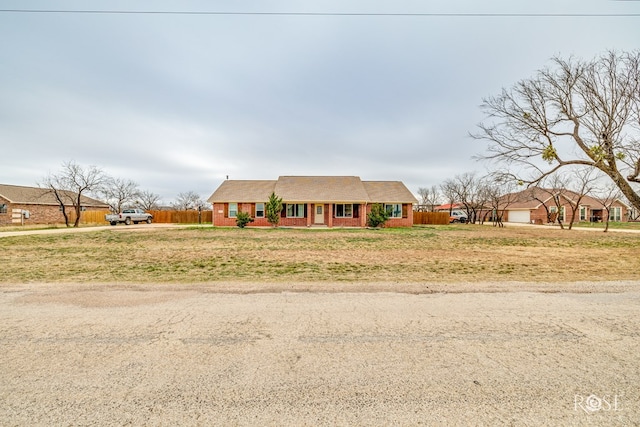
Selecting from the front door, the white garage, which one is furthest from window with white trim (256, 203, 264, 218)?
the white garage

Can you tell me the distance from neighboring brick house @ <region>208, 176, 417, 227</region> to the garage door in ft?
89.0

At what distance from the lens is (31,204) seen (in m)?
34.4

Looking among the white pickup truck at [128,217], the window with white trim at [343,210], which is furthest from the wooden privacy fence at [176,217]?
the window with white trim at [343,210]

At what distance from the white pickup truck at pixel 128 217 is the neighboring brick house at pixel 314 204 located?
9331 mm

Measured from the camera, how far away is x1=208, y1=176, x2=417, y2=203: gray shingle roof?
29.5m

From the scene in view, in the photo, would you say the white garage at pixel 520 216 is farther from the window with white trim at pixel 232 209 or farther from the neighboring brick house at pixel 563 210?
the window with white trim at pixel 232 209

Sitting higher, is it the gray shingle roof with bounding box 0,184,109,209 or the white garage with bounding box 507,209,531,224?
the gray shingle roof with bounding box 0,184,109,209

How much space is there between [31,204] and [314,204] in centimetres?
3203

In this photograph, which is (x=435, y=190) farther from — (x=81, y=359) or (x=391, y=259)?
(x=81, y=359)

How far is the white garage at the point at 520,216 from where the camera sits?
46906 mm

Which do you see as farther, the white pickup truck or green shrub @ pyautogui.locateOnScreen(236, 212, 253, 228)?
the white pickup truck

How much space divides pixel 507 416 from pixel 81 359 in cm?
368

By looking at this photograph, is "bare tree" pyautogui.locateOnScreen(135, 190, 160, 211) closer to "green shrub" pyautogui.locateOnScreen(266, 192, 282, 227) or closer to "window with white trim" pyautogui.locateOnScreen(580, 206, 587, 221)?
"green shrub" pyautogui.locateOnScreen(266, 192, 282, 227)

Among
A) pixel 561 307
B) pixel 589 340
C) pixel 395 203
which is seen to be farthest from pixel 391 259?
pixel 395 203
